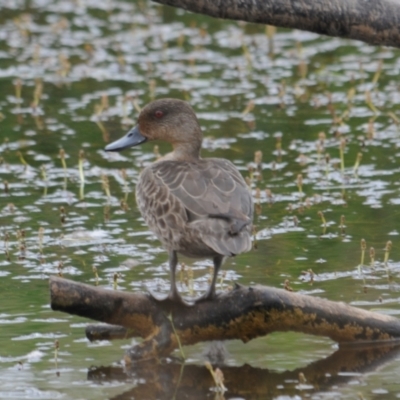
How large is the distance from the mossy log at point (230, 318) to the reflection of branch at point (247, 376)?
0.10m

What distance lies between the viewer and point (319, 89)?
13.3 meters

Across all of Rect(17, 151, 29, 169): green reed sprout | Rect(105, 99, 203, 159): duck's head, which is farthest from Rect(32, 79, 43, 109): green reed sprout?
Rect(105, 99, 203, 159): duck's head

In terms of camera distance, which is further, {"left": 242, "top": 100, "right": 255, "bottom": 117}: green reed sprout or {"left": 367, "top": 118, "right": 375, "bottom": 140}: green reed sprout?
{"left": 242, "top": 100, "right": 255, "bottom": 117}: green reed sprout

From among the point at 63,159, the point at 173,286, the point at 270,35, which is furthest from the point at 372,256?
the point at 270,35

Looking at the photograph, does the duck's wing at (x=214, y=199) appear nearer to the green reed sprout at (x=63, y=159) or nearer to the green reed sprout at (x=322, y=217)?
the green reed sprout at (x=322, y=217)

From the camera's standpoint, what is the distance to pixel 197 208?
20.4 ft

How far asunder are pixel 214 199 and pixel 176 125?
1365mm

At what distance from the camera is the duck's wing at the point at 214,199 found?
19.5 feet

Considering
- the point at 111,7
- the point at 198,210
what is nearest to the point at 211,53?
the point at 111,7

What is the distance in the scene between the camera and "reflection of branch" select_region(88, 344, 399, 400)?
5.70 meters

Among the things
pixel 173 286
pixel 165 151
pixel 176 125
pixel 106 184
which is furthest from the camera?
pixel 165 151

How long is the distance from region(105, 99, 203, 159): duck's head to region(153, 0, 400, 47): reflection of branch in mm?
1748

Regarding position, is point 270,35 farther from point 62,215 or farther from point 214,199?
point 214,199

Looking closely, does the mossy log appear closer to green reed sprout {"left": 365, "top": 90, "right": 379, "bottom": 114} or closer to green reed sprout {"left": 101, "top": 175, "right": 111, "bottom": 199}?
green reed sprout {"left": 101, "top": 175, "right": 111, "bottom": 199}
